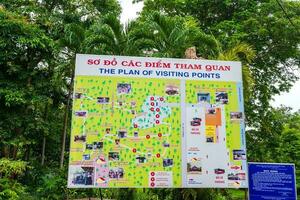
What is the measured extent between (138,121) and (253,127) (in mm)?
9229

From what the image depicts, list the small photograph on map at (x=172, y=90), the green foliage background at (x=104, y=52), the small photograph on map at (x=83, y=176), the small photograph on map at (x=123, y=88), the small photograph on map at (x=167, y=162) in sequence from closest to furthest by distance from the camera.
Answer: the small photograph on map at (x=83, y=176) → the small photograph on map at (x=167, y=162) → the small photograph on map at (x=123, y=88) → the small photograph on map at (x=172, y=90) → the green foliage background at (x=104, y=52)

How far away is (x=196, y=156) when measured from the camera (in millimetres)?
5098

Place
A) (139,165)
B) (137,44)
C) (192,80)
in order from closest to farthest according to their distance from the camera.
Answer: (139,165) < (192,80) < (137,44)

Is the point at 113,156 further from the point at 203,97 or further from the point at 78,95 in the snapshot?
the point at 203,97

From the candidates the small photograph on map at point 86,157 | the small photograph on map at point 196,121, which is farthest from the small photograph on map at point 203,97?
the small photograph on map at point 86,157

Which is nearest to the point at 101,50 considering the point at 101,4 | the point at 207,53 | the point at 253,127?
the point at 207,53

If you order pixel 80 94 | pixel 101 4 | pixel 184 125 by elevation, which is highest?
pixel 101 4

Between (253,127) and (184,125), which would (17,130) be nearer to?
(184,125)

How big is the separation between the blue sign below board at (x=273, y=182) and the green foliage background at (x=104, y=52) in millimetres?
1559

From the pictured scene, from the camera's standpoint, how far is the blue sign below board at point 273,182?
4.90 m

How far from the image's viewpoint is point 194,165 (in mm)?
5062

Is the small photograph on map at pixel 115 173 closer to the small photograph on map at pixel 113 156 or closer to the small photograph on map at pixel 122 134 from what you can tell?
the small photograph on map at pixel 113 156

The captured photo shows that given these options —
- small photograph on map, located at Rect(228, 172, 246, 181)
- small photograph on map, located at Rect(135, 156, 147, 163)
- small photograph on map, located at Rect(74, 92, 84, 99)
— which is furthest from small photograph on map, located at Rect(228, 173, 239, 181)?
small photograph on map, located at Rect(74, 92, 84, 99)

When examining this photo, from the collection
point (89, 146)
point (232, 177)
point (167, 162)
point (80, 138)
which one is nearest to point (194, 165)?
point (167, 162)
